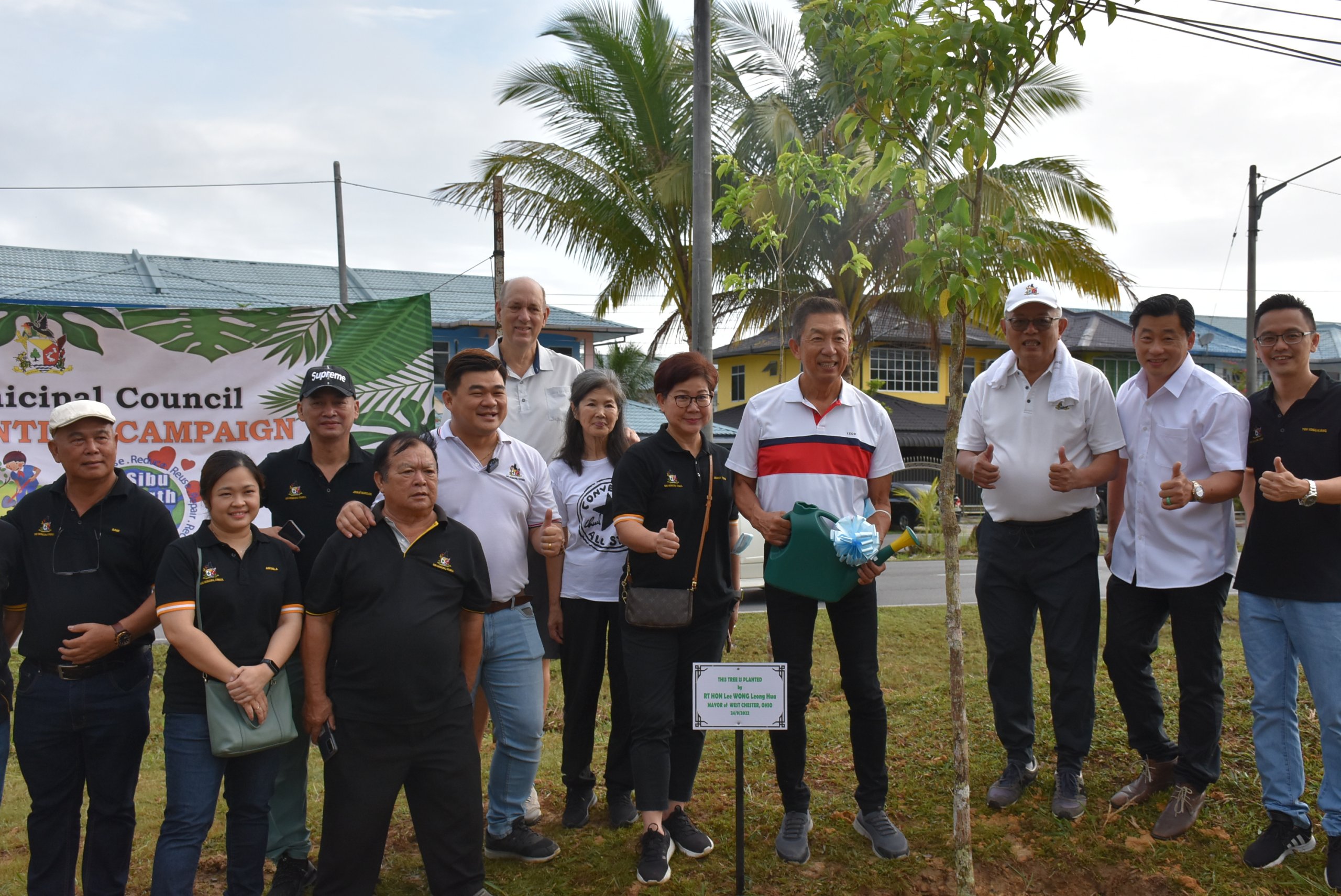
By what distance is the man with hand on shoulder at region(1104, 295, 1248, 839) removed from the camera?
12.7 ft

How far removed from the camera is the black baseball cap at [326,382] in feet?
12.0

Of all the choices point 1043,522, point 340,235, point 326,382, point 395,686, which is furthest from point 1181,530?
point 340,235

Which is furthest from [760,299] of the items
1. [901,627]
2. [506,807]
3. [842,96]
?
[506,807]

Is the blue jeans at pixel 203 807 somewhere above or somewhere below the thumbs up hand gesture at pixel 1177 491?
below

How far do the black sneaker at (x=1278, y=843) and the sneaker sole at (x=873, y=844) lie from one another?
51.2 inches

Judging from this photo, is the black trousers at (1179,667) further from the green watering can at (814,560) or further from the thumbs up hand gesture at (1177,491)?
the green watering can at (814,560)

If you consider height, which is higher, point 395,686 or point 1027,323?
point 1027,323

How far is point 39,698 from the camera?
3316 millimetres

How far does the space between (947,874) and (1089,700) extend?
1055mm

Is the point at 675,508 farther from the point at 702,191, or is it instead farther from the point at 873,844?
the point at 702,191

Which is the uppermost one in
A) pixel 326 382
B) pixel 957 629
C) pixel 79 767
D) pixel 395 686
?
pixel 326 382

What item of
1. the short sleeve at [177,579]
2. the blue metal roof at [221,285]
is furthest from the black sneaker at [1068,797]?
the blue metal roof at [221,285]

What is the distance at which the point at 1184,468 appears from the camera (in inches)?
156

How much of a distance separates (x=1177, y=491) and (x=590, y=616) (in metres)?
2.51
